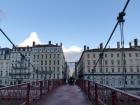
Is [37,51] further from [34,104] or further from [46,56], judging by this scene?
[34,104]

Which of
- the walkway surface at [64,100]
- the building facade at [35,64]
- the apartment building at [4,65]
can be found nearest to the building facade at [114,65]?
the building facade at [35,64]

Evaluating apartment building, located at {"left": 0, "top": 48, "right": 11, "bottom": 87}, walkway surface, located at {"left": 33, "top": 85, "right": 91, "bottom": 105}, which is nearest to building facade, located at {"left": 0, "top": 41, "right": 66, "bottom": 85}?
apartment building, located at {"left": 0, "top": 48, "right": 11, "bottom": 87}

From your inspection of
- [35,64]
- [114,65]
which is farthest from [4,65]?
[114,65]

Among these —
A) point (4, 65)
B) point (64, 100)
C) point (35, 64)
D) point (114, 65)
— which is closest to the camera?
point (64, 100)

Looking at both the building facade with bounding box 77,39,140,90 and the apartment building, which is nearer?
the building facade with bounding box 77,39,140,90

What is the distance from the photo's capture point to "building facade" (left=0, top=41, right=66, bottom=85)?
91.8m

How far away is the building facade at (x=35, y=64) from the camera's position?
91812 millimetres

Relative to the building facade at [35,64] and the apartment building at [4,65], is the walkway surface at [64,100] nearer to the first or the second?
the building facade at [35,64]

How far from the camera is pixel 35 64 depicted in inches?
3740

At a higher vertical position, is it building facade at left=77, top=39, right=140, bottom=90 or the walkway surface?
building facade at left=77, top=39, right=140, bottom=90

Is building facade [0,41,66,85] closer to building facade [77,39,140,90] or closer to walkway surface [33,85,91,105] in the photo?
building facade [77,39,140,90]

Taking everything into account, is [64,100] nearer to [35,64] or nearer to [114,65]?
[114,65]

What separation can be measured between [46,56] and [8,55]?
15.3m

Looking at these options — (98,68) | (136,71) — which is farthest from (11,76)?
(136,71)
